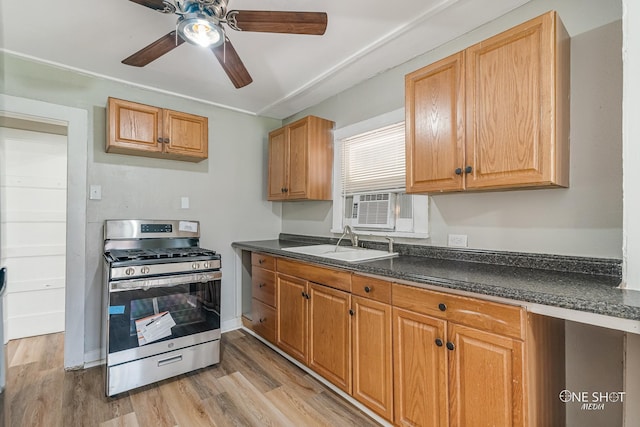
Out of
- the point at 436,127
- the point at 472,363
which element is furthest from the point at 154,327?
the point at 436,127

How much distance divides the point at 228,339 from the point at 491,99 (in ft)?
9.54

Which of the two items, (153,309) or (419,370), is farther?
(153,309)

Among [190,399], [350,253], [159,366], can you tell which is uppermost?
[350,253]

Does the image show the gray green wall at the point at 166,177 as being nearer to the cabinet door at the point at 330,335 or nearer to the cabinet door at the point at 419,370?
the cabinet door at the point at 330,335

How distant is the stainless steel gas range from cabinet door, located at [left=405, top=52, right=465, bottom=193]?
171 centimetres

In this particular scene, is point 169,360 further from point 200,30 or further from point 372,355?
point 200,30

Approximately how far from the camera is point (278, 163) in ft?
10.6

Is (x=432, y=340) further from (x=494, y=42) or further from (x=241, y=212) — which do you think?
(x=241, y=212)

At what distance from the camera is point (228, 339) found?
118 inches

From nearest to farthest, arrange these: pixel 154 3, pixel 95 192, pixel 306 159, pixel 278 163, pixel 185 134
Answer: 1. pixel 154 3
2. pixel 95 192
3. pixel 185 134
4. pixel 306 159
5. pixel 278 163

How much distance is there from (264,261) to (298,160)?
1.01 meters

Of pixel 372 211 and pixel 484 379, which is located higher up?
pixel 372 211

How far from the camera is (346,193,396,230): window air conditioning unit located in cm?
245

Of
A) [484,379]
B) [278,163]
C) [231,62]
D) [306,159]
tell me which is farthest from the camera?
[278,163]
